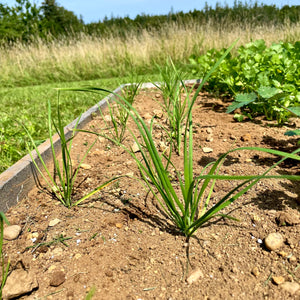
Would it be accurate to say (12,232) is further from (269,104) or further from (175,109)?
(269,104)

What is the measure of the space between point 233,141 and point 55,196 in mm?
1192

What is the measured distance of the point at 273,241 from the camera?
1.01 meters

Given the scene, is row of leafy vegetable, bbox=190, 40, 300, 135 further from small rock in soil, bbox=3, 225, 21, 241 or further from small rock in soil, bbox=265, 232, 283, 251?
small rock in soil, bbox=3, 225, 21, 241

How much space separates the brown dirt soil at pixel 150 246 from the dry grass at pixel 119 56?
19.3 ft

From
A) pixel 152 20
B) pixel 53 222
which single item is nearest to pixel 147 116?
pixel 53 222

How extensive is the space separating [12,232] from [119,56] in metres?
6.87

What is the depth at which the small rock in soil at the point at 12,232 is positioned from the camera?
116 cm

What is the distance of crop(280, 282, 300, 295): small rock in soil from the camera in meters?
0.86

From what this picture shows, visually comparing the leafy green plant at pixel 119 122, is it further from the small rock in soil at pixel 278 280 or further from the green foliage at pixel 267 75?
the small rock in soil at pixel 278 280

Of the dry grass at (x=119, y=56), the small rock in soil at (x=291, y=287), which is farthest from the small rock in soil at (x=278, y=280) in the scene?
the dry grass at (x=119, y=56)

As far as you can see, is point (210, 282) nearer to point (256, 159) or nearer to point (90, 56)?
point (256, 159)

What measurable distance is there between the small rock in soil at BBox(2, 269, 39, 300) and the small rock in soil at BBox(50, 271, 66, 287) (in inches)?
2.1

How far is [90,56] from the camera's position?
7.46m

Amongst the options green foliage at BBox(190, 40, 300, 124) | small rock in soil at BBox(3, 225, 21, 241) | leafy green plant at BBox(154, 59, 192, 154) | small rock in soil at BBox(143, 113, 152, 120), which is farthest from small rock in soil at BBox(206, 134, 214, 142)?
small rock in soil at BBox(3, 225, 21, 241)
